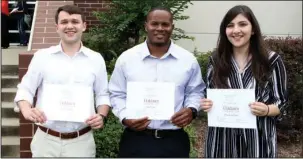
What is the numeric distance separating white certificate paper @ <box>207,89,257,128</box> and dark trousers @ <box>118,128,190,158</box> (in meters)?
0.35

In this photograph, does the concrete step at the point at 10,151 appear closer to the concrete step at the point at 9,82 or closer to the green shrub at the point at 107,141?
the concrete step at the point at 9,82

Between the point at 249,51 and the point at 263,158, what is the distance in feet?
2.82

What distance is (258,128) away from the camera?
10.8ft

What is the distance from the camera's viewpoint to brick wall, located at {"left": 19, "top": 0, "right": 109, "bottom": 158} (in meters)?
4.91

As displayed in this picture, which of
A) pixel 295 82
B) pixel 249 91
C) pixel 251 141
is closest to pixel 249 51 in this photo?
pixel 249 91

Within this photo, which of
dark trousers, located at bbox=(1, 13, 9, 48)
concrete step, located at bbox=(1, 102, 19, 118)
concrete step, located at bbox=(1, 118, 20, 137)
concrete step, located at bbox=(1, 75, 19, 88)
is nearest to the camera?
concrete step, located at bbox=(1, 118, 20, 137)

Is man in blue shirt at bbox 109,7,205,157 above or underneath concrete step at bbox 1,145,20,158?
above

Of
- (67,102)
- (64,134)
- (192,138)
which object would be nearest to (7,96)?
(192,138)

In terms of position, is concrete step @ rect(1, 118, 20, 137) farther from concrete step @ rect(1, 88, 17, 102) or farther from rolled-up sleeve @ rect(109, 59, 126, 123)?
rolled-up sleeve @ rect(109, 59, 126, 123)

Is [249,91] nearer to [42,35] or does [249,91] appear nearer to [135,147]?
[135,147]

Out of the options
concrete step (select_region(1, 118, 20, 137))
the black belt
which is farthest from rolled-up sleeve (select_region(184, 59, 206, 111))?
concrete step (select_region(1, 118, 20, 137))

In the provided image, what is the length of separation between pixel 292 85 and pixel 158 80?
4.11 meters

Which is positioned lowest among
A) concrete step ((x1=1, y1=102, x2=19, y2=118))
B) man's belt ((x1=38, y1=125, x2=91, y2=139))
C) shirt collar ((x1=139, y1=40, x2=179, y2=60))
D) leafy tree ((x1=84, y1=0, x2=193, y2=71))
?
concrete step ((x1=1, y1=102, x2=19, y2=118))

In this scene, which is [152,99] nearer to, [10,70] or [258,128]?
[258,128]
